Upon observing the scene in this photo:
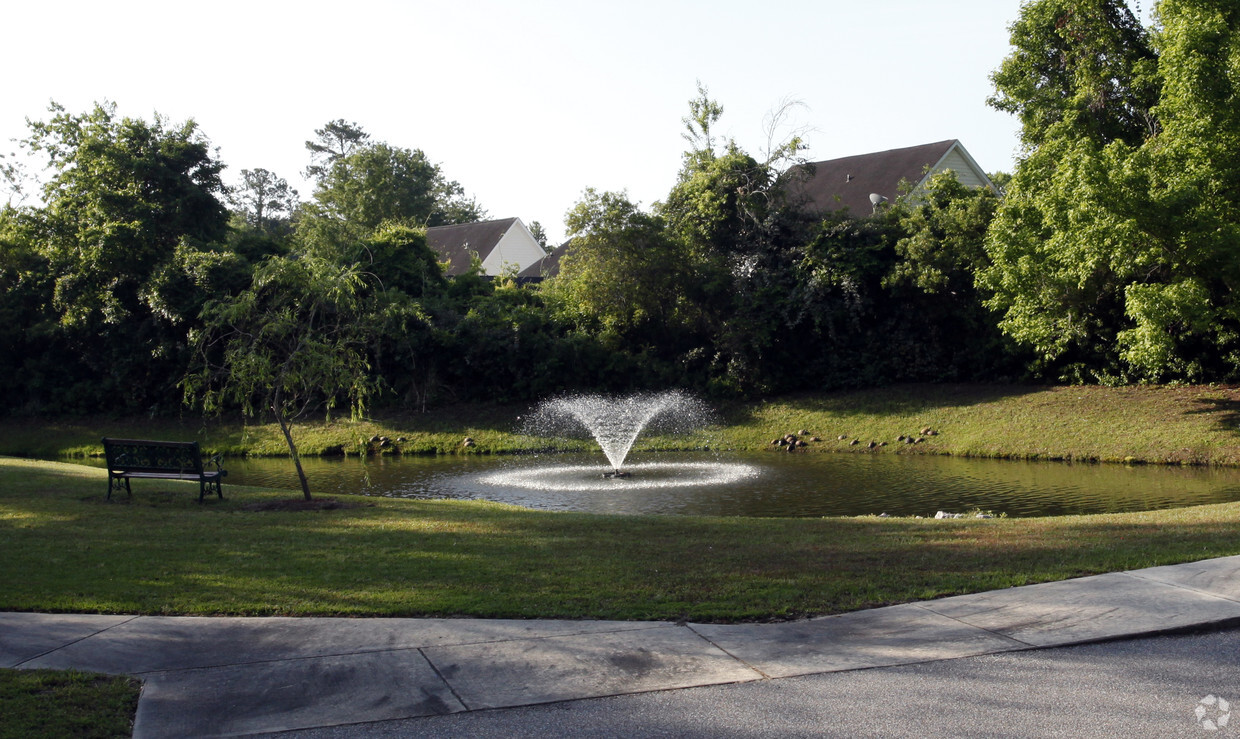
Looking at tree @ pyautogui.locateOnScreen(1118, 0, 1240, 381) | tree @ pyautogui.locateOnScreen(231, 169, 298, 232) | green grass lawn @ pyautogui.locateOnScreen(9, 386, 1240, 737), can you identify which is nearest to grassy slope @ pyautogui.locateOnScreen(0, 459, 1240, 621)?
green grass lawn @ pyautogui.locateOnScreen(9, 386, 1240, 737)

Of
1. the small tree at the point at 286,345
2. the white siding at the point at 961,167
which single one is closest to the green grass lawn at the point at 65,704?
the small tree at the point at 286,345

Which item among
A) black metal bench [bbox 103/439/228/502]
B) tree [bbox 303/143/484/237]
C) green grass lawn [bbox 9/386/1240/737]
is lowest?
green grass lawn [bbox 9/386/1240/737]

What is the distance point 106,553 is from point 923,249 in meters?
25.4

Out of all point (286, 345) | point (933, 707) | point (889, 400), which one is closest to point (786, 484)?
point (286, 345)

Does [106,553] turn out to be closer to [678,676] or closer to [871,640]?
[678,676]

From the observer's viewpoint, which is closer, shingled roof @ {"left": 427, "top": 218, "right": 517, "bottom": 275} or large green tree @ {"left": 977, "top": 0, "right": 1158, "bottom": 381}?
large green tree @ {"left": 977, "top": 0, "right": 1158, "bottom": 381}

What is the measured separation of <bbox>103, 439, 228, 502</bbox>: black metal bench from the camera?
47.0ft

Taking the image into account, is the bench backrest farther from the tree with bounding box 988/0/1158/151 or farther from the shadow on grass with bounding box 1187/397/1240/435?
the shadow on grass with bounding box 1187/397/1240/435

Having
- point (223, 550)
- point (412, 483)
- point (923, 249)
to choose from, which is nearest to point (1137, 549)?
point (223, 550)

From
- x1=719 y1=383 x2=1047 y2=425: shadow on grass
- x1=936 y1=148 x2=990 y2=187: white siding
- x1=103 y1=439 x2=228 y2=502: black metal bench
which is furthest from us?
x1=936 y1=148 x2=990 y2=187: white siding

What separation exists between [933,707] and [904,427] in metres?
23.2

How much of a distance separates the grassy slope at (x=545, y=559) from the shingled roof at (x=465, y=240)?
132 feet

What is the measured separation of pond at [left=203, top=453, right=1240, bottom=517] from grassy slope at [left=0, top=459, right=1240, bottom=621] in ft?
11.9

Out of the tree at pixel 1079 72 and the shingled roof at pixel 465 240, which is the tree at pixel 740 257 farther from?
the shingled roof at pixel 465 240
